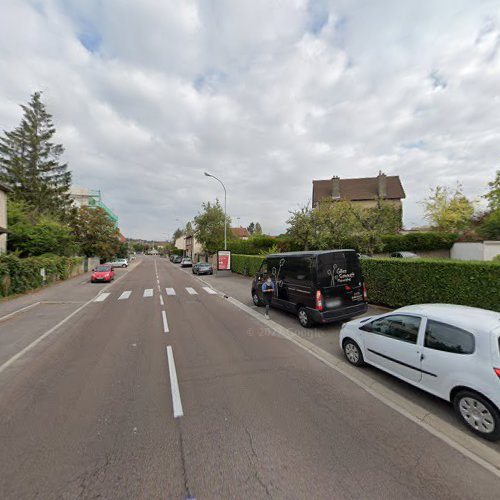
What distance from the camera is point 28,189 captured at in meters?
28.6

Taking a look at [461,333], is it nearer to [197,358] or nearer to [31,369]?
[197,358]

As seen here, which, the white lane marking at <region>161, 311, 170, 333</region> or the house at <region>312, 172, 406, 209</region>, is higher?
the house at <region>312, 172, 406, 209</region>

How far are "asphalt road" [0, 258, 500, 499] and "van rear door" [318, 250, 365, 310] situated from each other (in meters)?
2.00

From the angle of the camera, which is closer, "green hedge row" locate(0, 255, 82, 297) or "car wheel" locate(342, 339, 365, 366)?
"car wheel" locate(342, 339, 365, 366)

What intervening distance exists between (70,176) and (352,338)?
38192 mm

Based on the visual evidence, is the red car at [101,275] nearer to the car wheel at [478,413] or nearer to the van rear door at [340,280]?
the van rear door at [340,280]

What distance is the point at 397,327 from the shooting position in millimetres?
4238

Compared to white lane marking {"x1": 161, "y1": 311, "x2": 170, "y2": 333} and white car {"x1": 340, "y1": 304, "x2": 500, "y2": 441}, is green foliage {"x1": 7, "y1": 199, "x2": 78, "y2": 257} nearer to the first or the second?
white lane marking {"x1": 161, "y1": 311, "x2": 170, "y2": 333}

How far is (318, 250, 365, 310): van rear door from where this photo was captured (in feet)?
23.0

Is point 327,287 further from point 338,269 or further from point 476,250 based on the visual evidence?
point 476,250

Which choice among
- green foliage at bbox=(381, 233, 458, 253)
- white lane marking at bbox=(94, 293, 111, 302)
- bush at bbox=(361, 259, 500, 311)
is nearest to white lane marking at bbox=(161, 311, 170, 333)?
white lane marking at bbox=(94, 293, 111, 302)

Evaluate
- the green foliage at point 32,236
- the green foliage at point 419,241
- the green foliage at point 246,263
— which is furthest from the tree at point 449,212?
the green foliage at point 32,236

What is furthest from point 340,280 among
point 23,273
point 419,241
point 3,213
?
point 3,213

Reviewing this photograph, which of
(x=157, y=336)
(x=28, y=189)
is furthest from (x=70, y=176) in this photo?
(x=157, y=336)
